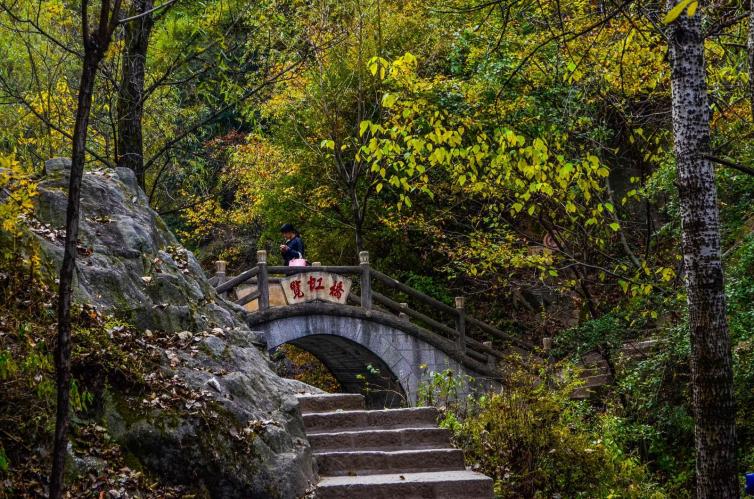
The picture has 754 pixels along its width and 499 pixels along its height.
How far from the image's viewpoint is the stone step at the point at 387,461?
8.25 m

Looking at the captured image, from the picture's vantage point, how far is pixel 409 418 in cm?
929

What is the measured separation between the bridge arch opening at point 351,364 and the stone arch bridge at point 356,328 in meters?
0.02

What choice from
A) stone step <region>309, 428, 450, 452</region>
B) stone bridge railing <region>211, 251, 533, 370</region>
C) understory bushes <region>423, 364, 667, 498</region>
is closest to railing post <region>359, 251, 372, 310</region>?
stone bridge railing <region>211, 251, 533, 370</region>

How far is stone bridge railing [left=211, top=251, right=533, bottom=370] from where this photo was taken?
15.7 meters

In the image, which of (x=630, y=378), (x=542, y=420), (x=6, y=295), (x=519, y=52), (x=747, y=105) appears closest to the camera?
(x=6, y=295)

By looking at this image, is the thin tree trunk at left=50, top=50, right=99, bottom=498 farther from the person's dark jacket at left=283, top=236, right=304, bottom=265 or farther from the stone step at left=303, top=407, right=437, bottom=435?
the person's dark jacket at left=283, top=236, right=304, bottom=265

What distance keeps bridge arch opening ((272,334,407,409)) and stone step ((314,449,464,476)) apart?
28.0ft

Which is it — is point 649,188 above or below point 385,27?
below

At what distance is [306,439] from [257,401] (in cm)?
68

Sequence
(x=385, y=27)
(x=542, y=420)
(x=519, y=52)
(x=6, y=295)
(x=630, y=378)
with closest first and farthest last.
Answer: (x=6, y=295)
(x=542, y=420)
(x=630, y=378)
(x=519, y=52)
(x=385, y=27)

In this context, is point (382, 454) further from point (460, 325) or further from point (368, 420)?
point (460, 325)

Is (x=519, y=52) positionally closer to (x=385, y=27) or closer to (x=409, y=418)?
(x=385, y=27)

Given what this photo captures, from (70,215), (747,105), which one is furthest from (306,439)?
(747,105)

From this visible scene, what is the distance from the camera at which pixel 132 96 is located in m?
11.7
